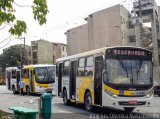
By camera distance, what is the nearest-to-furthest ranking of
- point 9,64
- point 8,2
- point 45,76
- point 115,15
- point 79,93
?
point 8,2
point 79,93
point 45,76
point 115,15
point 9,64

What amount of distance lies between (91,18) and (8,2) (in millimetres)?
66127

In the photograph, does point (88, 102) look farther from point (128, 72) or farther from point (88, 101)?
point (128, 72)

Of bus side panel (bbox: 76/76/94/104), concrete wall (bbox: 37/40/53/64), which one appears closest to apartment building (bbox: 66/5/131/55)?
concrete wall (bbox: 37/40/53/64)

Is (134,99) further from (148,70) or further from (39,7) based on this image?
(39,7)

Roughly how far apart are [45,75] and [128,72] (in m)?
18.0

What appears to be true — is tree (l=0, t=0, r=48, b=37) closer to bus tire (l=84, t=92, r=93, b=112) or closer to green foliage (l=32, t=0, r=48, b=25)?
green foliage (l=32, t=0, r=48, b=25)

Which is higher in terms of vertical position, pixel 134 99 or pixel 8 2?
pixel 8 2

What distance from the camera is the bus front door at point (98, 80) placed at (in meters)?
16.5

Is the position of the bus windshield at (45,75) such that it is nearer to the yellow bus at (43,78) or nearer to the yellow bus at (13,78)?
the yellow bus at (43,78)

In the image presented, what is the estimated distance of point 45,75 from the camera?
33.2 metres

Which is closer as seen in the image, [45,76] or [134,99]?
[134,99]

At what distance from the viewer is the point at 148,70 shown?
16.5 metres

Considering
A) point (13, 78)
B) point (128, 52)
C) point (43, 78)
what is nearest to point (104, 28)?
point (13, 78)

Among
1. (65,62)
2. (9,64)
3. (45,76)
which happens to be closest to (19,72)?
(45,76)
